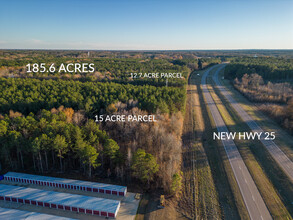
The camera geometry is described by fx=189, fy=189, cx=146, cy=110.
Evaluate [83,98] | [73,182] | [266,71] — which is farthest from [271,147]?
[266,71]

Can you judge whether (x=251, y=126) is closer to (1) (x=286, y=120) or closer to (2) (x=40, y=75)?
(1) (x=286, y=120)

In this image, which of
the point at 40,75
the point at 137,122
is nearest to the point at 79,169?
the point at 137,122

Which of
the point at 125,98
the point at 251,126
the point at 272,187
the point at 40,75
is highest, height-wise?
the point at 40,75

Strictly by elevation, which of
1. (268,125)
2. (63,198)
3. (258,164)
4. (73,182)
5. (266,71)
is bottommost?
(258,164)

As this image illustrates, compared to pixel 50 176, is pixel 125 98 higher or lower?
higher

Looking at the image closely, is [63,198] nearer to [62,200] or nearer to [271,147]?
[62,200]

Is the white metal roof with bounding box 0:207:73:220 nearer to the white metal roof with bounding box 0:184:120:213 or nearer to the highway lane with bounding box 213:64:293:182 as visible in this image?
the white metal roof with bounding box 0:184:120:213

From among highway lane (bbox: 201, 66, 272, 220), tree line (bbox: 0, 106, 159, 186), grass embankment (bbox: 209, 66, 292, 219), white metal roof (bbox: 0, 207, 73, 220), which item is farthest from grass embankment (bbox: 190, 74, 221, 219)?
white metal roof (bbox: 0, 207, 73, 220)
